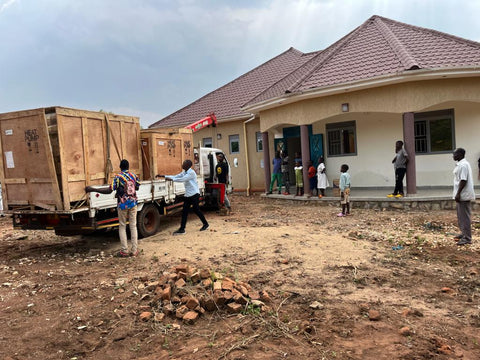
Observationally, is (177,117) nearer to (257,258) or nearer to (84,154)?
(84,154)

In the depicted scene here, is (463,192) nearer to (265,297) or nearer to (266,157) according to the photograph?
(265,297)

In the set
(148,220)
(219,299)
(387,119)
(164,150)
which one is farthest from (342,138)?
(219,299)

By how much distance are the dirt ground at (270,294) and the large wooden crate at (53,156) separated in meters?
1.18

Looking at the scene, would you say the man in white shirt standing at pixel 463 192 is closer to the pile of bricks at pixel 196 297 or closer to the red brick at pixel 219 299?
the pile of bricks at pixel 196 297

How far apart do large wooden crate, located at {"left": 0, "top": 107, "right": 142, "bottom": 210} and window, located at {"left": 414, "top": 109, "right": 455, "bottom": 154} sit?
973cm

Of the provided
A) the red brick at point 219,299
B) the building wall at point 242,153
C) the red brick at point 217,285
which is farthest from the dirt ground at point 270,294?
the building wall at point 242,153

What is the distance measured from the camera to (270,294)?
453 cm

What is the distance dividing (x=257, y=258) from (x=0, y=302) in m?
3.62

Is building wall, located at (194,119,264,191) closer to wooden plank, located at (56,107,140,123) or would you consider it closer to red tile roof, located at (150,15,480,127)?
red tile roof, located at (150,15,480,127)

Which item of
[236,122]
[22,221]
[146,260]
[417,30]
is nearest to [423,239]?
[146,260]

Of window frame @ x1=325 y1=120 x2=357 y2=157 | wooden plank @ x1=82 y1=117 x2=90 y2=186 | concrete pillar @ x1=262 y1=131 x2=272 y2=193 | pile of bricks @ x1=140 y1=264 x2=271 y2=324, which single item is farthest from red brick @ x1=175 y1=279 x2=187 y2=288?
window frame @ x1=325 y1=120 x2=357 y2=157

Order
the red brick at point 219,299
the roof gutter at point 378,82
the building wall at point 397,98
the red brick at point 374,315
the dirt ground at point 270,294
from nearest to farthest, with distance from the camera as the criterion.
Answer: the dirt ground at point 270,294 < the red brick at point 374,315 < the red brick at point 219,299 < the roof gutter at point 378,82 < the building wall at point 397,98

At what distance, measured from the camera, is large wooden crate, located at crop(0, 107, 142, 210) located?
6492 mm

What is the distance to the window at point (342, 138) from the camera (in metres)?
13.5
